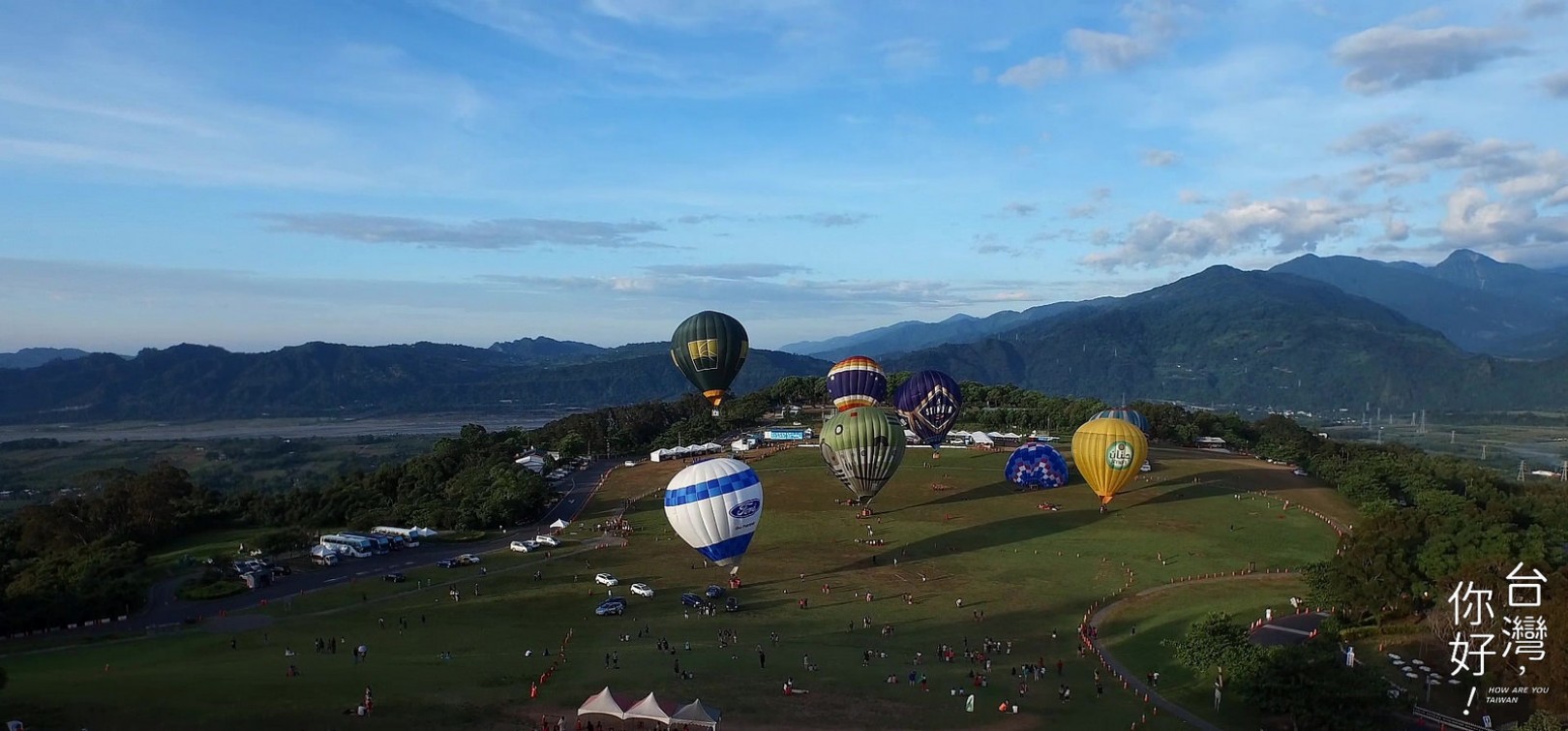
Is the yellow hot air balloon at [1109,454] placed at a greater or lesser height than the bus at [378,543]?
greater

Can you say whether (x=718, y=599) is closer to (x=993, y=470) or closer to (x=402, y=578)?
(x=402, y=578)

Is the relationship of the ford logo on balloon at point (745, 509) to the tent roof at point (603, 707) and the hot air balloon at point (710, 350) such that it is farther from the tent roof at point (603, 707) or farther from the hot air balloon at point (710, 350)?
the hot air balloon at point (710, 350)

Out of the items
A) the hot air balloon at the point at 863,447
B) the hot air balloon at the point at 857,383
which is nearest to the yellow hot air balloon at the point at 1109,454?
the hot air balloon at the point at 863,447

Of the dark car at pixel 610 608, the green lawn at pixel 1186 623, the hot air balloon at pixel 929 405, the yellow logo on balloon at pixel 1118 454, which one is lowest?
the green lawn at pixel 1186 623

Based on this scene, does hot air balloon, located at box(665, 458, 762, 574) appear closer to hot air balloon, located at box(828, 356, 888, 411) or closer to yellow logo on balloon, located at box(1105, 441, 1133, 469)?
yellow logo on balloon, located at box(1105, 441, 1133, 469)

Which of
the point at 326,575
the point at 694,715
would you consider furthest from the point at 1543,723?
the point at 326,575

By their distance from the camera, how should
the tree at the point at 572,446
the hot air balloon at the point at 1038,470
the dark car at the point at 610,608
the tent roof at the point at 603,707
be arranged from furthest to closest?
the tree at the point at 572,446 → the hot air balloon at the point at 1038,470 → the dark car at the point at 610,608 → the tent roof at the point at 603,707
